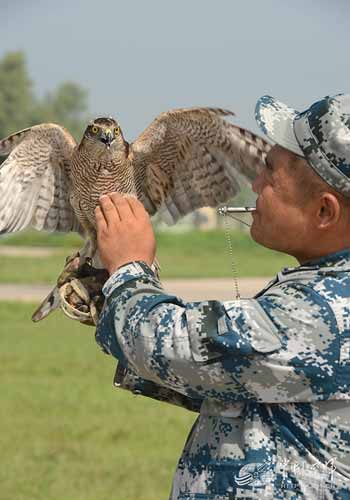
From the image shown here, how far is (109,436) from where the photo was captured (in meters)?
8.26

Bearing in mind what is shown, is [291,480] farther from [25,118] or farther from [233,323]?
[25,118]

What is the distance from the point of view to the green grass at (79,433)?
6840 millimetres

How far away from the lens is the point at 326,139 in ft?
7.29

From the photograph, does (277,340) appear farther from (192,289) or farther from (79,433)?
(192,289)

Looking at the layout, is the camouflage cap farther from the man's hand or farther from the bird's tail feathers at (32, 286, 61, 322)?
the bird's tail feathers at (32, 286, 61, 322)

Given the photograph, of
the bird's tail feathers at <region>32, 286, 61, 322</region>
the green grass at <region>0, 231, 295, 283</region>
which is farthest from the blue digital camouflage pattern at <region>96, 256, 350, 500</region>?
the green grass at <region>0, 231, 295, 283</region>

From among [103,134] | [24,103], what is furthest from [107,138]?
[24,103]

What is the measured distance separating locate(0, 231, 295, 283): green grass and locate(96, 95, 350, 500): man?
2211cm

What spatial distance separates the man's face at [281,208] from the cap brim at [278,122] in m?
0.04

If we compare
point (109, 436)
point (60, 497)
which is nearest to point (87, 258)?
point (60, 497)

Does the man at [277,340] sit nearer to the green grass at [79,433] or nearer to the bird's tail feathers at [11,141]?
the bird's tail feathers at [11,141]

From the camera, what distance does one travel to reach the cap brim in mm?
2297

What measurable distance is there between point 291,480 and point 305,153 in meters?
0.70

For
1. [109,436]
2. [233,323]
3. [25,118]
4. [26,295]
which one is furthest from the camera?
[25,118]
